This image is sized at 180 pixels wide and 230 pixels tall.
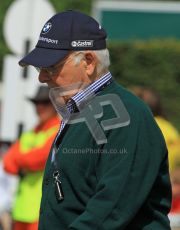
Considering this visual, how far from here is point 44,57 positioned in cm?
365

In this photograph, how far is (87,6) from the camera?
839 inches

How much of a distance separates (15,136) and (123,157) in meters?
5.08

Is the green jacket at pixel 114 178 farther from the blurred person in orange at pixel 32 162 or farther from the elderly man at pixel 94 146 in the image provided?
the blurred person in orange at pixel 32 162

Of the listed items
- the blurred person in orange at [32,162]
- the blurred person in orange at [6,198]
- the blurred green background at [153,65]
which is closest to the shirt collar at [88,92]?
the blurred person in orange at [32,162]

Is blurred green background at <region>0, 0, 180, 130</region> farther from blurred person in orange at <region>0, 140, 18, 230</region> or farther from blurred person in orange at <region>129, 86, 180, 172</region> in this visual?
blurred person in orange at <region>129, 86, 180, 172</region>

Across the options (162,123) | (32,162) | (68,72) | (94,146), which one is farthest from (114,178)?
(162,123)

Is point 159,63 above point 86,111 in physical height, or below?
below

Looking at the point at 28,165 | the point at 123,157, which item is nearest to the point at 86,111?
the point at 123,157

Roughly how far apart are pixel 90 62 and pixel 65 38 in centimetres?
14

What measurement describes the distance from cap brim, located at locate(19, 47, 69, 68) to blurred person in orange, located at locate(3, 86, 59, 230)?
3361 millimetres

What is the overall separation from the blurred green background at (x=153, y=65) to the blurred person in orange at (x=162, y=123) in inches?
397

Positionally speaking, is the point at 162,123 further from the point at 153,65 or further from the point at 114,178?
the point at 153,65

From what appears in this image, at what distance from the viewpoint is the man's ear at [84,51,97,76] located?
364cm

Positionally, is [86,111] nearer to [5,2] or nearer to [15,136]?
[15,136]
